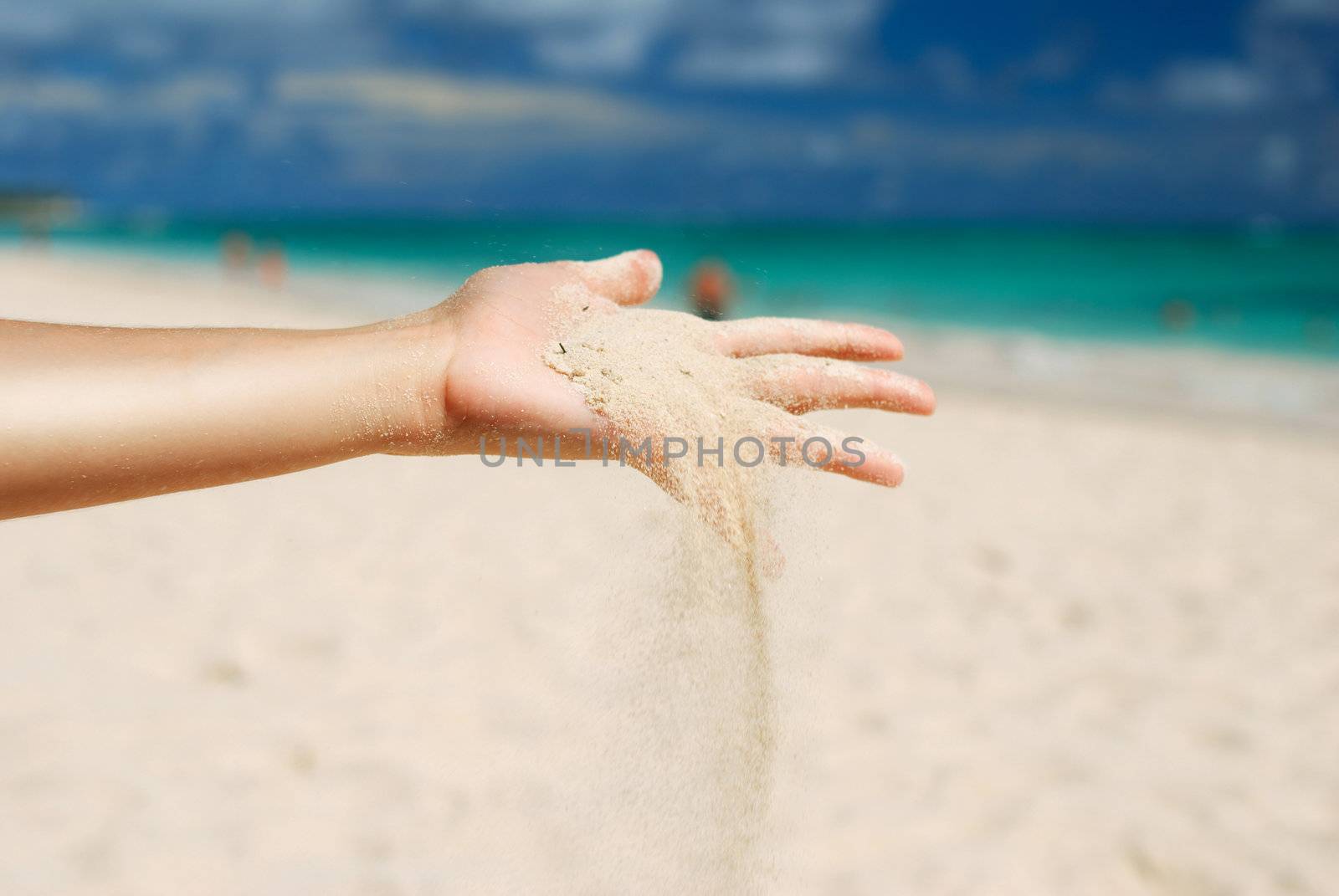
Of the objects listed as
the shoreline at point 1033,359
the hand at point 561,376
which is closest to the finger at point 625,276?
the hand at point 561,376

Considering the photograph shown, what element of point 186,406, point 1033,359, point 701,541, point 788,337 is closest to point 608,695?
point 701,541

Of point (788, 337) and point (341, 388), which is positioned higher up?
point (788, 337)

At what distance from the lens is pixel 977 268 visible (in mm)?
35250

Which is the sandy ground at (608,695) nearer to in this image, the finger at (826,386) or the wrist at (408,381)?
the finger at (826,386)

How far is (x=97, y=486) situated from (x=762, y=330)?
4.17 ft

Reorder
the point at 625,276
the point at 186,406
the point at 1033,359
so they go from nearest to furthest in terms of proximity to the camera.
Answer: the point at 186,406
the point at 625,276
the point at 1033,359

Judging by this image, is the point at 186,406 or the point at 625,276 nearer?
the point at 186,406

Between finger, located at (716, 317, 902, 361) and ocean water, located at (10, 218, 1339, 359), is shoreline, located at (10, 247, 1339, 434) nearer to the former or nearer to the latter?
ocean water, located at (10, 218, 1339, 359)

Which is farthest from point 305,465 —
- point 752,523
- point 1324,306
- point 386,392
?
point 1324,306

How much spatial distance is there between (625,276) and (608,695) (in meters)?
0.96

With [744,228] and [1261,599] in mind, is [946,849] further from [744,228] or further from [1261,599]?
[744,228]

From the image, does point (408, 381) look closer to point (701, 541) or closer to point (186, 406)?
point (186, 406)

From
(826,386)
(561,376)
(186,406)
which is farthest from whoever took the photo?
(826,386)

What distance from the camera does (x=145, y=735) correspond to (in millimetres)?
2973
